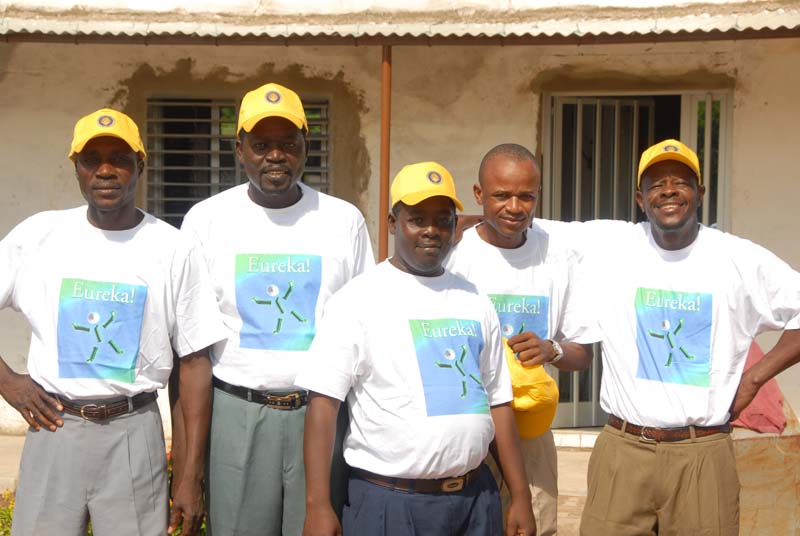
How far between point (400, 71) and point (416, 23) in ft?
2.50

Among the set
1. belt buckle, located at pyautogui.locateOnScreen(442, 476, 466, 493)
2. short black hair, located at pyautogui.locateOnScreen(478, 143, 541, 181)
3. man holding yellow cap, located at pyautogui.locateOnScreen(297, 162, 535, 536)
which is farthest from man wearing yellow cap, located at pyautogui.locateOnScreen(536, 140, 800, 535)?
belt buckle, located at pyautogui.locateOnScreen(442, 476, 466, 493)

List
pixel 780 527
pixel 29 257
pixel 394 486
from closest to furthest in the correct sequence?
1. pixel 394 486
2. pixel 29 257
3. pixel 780 527

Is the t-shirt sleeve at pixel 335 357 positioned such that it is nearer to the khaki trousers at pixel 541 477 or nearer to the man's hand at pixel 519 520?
the man's hand at pixel 519 520

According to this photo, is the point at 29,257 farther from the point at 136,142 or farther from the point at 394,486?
the point at 394,486

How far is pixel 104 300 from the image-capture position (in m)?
3.45

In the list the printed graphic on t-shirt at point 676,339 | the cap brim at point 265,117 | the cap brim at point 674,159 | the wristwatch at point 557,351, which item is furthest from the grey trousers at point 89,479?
the cap brim at point 674,159

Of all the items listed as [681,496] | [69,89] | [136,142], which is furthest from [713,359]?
[69,89]

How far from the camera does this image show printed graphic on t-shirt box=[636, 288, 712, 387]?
374 cm

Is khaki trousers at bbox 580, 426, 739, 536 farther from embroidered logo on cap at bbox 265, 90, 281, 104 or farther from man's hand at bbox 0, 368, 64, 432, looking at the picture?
man's hand at bbox 0, 368, 64, 432

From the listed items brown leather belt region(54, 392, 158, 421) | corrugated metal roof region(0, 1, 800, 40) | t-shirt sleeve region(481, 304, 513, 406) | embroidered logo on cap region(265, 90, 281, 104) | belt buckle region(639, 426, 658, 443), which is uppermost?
corrugated metal roof region(0, 1, 800, 40)

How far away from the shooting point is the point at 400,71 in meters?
7.12

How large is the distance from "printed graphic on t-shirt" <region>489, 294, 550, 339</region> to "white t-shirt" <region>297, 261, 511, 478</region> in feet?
1.42

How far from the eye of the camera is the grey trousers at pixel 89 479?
11.4ft

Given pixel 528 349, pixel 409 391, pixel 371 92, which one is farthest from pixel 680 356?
pixel 371 92
